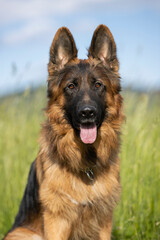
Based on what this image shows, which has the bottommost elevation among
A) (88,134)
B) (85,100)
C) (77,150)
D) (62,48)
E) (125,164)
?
(125,164)

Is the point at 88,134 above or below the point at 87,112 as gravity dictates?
below

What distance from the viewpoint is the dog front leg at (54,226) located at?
10.3 feet

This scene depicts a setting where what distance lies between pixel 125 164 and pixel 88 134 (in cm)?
161

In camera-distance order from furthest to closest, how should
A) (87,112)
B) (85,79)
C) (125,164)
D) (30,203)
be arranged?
(125,164), (30,203), (85,79), (87,112)

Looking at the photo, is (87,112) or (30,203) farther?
(30,203)

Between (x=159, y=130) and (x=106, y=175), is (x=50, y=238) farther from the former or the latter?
(x=159, y=130)

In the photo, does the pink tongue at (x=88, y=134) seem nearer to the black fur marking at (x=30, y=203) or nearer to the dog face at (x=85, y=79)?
the dog face at (x=85, y=79)

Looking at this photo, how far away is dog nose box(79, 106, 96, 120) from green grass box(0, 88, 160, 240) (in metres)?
0.97

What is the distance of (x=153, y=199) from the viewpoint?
432 cm

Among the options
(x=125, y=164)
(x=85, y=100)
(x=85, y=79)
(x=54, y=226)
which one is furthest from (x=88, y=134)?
(x=125, y=164)

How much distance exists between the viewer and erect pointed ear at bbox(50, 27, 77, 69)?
3.35m

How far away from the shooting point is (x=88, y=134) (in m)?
3.25

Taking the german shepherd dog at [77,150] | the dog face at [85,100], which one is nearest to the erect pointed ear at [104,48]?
the german shepherd dog at [77,150]

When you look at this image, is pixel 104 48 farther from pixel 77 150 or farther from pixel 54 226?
pixel 54 226
